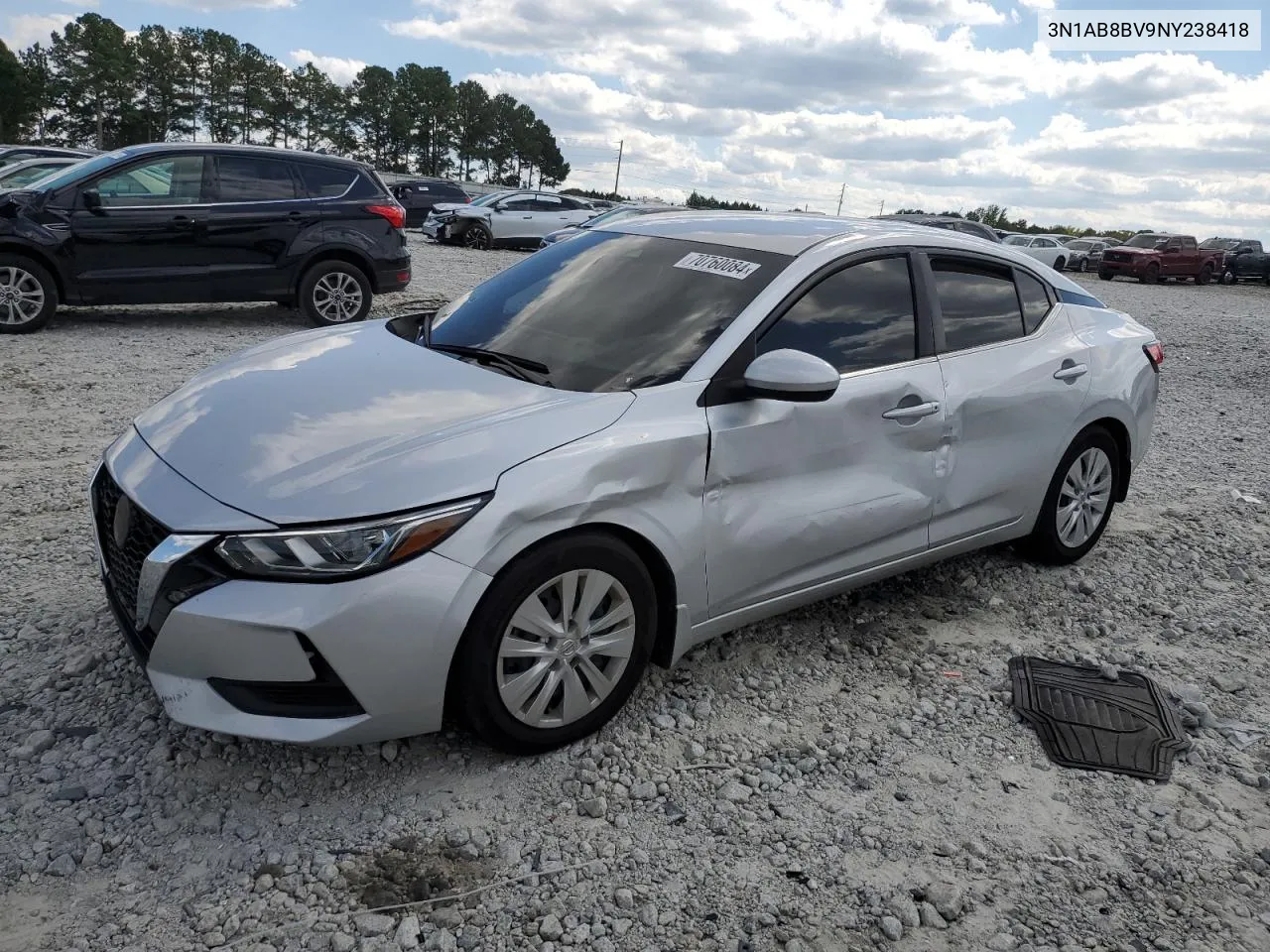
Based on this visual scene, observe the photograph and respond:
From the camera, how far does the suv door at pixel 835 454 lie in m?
3.34

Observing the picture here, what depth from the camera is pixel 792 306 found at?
357 cm

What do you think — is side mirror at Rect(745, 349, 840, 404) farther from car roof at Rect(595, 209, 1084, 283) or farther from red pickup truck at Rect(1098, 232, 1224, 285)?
red pickup truck at Rect(1098, 232, 1224, 285)

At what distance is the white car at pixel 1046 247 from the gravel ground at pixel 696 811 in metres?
31.7

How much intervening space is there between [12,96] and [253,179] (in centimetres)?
7310

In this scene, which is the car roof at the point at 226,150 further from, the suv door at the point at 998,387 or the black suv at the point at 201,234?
the suv door at the point at 998,387

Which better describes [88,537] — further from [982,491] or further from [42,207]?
[42,207]

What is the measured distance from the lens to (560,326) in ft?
12.2

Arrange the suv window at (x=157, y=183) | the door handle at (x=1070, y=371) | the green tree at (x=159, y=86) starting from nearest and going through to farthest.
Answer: the door handle at (x=1070, y=371)
the suv window at (x=157, y=183)
the green tree at (x=159, y=86)

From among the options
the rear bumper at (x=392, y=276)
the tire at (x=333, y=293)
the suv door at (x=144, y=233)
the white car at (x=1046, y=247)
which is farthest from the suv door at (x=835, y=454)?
the white car at (x=1046, y=247)

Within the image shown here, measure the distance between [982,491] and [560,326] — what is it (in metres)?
1.92

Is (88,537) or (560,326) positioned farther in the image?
(88,537)

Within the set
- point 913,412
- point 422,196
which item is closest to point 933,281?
point 913,412

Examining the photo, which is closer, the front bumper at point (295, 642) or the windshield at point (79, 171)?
the front bumper at point (295, 642)

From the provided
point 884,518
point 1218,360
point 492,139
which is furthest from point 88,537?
point 492,139
